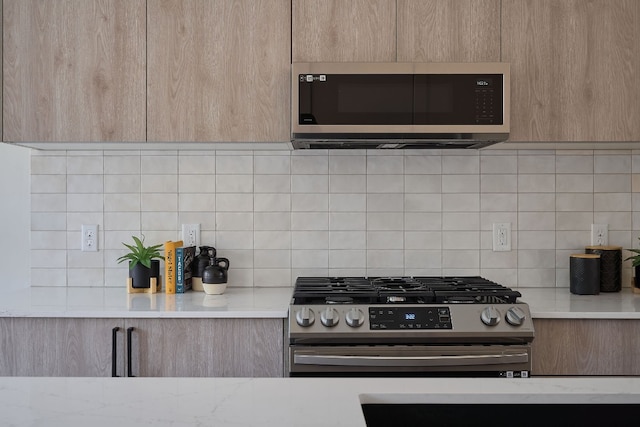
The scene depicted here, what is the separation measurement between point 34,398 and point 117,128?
1.58 meters

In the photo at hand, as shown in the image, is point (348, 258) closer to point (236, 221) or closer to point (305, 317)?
point (236, 221)

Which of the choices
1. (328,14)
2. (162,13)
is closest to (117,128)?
(162,13)

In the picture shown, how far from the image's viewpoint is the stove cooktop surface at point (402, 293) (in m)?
2.38

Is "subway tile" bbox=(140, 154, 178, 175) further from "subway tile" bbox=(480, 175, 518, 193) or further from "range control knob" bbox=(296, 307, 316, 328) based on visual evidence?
"subway tile" bbox=(480, 175, 518, 193)

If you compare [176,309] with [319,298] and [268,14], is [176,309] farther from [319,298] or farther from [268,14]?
[268,14]

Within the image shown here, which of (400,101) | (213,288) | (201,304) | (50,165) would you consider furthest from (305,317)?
(50,165)

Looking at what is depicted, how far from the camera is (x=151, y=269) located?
279 cm

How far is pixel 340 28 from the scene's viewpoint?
102 inches

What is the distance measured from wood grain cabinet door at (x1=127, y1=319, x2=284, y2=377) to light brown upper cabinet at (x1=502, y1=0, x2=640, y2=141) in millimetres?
1310

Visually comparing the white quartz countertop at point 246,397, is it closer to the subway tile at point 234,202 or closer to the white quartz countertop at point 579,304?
the white quartz countertop at point 579,304

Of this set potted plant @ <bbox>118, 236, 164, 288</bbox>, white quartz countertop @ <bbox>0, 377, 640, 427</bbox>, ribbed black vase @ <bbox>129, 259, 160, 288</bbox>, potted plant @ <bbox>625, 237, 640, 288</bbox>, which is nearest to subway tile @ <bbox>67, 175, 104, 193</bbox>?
potted plant @ <bbox>118, 236, 164, 288</bbox>

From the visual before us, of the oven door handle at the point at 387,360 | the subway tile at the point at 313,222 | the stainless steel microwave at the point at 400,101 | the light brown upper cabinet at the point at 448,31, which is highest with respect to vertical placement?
the light brown upper cabinet at the point at 448,31

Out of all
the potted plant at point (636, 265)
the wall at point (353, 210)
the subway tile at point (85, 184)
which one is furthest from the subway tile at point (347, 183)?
the potted plant at point (636, 265)

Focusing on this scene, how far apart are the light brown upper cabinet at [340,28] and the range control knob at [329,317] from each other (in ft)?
3.38
